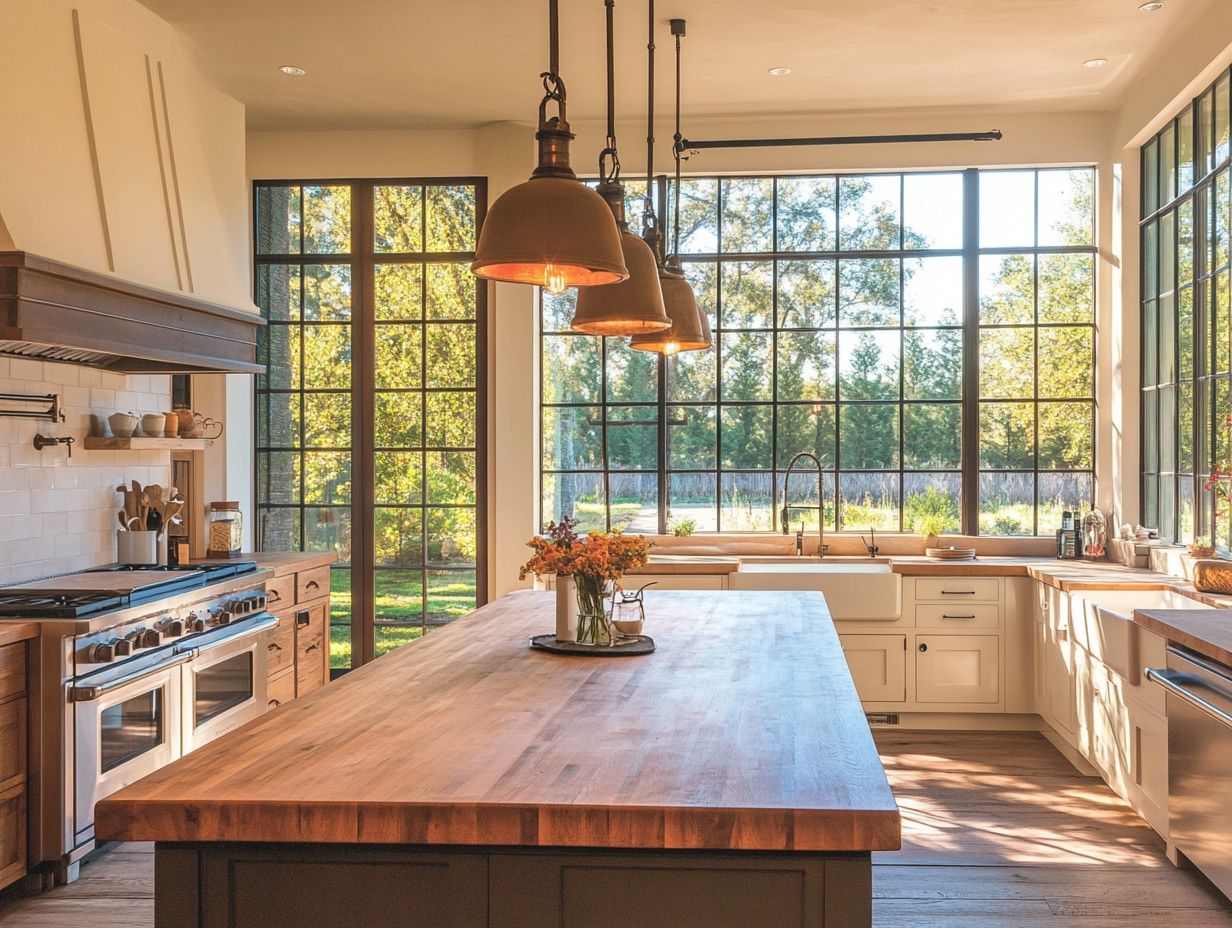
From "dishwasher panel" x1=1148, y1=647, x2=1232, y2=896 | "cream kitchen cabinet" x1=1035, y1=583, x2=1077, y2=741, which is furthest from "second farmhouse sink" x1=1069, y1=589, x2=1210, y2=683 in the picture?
"dishwasher panel" x1=1148, y1=647, x2=1232, y2=896

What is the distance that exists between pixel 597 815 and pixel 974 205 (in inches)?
204

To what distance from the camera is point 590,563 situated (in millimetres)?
2902

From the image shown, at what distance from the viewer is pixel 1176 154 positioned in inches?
201

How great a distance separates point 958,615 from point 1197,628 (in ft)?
7.36

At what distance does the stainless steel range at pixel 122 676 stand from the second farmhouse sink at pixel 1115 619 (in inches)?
138

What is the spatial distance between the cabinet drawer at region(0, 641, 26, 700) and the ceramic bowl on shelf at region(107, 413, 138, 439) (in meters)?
1.44

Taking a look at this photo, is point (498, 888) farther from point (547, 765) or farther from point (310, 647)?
point (310, 647)

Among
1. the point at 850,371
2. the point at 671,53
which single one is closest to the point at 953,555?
the point at 850,371

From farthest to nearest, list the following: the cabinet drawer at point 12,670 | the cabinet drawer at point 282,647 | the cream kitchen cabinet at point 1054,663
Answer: the cabinet drawer at point 282,647 → the cream kitchen cabinet at point 1054,663 → the cabinet drawer at point 12,670

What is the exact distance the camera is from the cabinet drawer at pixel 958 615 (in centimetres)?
545

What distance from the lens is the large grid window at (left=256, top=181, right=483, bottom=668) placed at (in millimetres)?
6141

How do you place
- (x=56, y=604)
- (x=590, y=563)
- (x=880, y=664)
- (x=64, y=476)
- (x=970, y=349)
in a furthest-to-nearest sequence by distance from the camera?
(x=970, y=349) → (x=880, y=664) → (x=64, y=476) → (x=56, y=604) → (x=590, y=563)

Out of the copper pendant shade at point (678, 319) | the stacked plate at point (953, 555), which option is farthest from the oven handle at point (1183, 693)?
the stacked plate at point (953, 555)

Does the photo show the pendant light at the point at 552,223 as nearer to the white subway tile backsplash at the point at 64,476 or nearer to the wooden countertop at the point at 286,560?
the white subway tile backsplash at the point at 64,476
